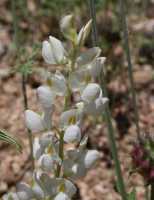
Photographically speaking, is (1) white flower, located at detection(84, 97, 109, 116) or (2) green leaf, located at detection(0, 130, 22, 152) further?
(2) green leaf, located at detection(0, 130, 22, 152)

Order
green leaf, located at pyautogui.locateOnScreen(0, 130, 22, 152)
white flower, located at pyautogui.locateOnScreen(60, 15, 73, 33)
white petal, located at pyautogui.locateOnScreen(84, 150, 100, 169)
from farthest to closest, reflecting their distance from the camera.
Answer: green leaf, located at pyautogui.locateOnScreen(0, 130, 22, 152)
white petal, located at pyautogui.locateOnScreen(84, 150, 100, 169)
white flower, located at pyautogui.locateOnScreen(60, 15, 73, 33)

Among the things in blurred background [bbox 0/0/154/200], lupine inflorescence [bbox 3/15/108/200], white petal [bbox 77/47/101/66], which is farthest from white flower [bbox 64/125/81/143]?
blurred background [bbox 0/0/154/200]

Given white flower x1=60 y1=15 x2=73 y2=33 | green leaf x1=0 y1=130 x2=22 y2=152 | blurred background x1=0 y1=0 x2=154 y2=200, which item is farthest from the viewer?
blurred background x1=0 y1=0 x2=154 y2=200

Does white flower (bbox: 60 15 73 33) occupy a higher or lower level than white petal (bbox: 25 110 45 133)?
higher

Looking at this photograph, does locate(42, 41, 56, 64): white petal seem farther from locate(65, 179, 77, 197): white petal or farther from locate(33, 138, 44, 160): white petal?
locate(65, 179, 77, 197): white petal

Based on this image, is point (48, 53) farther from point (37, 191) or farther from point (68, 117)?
point (37, 191)

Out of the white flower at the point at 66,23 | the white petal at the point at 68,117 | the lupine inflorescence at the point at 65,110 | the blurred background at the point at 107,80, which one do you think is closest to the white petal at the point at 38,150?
the lupine inflorescence at the point at 65,110

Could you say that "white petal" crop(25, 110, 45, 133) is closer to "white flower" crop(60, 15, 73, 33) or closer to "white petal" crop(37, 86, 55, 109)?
"white petal" crop(37, 86, 55, 109)

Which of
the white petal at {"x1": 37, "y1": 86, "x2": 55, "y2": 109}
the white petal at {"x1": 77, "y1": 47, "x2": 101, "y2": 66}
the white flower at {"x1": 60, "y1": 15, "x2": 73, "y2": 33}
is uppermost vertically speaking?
the white flower at {"x1": 60, "y1": 15, "x2": 73, "y2": 33}

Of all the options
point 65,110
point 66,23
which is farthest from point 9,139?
point 66,23
